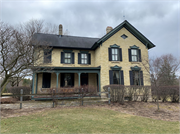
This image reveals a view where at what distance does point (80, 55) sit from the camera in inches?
638

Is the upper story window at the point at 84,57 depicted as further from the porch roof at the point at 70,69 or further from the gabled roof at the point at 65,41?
the porch roof at the point at 70,69

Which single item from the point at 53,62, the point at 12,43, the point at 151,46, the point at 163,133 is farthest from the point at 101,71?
the point at 163,133

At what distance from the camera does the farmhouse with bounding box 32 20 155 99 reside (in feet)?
47.3

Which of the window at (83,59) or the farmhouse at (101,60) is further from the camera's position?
the window at (83,59)

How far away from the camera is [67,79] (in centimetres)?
1542

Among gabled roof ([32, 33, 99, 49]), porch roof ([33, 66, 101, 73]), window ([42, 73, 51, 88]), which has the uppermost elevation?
gabled roof ([32, 33, 99, 49])

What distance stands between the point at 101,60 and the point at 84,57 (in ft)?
9.23

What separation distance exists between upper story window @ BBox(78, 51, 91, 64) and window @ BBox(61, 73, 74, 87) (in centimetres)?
215

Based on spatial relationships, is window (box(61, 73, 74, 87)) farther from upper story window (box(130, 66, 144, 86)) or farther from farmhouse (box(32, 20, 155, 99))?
upper story window (box(130, 66, 144, 86))

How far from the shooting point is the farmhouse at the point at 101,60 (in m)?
14.4

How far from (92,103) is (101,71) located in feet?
15.3

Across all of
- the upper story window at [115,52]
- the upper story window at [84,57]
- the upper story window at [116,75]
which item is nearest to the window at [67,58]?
the upper story window at [84,57]

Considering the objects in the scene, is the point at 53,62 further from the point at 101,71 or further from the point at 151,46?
the point at 151,46

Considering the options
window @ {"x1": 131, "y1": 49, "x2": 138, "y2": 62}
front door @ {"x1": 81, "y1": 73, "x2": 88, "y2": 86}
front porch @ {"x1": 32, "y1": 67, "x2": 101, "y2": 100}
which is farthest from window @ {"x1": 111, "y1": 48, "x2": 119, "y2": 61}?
front door @ {"x1": 81, "y1": 73, "x2": 88, "y2": 86}
